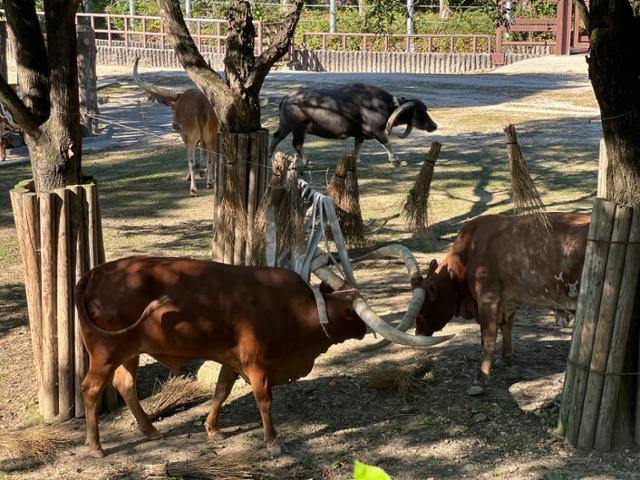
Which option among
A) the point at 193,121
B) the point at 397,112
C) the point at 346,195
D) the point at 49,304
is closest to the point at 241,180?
the point at 49,304

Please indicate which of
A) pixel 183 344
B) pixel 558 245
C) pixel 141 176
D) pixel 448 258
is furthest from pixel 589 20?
pixel 141 176

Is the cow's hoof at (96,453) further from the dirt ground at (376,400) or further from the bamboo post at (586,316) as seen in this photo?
the bamboo post at (586,316)

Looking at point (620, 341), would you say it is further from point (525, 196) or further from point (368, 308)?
point (368, 308)

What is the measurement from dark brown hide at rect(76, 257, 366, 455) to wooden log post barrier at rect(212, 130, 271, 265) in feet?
6.17

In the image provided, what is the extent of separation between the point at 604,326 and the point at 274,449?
2218 millimetres

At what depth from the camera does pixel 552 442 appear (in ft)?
21.0

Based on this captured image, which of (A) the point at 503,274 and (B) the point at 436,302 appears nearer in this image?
(A) the point at 503,274

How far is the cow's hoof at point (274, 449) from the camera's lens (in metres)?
6.45

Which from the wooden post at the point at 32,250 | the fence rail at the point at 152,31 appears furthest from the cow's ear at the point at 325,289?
the fence rail at the point at 152,31

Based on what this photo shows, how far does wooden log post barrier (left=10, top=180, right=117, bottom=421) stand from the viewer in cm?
705

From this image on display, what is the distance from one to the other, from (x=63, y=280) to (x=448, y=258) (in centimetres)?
289

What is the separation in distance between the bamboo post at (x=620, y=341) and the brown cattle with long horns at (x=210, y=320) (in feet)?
4.21

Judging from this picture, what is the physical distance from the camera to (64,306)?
280 inches

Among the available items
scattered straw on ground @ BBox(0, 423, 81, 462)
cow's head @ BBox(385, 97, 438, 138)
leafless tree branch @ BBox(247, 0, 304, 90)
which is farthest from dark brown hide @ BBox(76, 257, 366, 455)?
cow's head @ BBox(385, 97, 438, 138)
